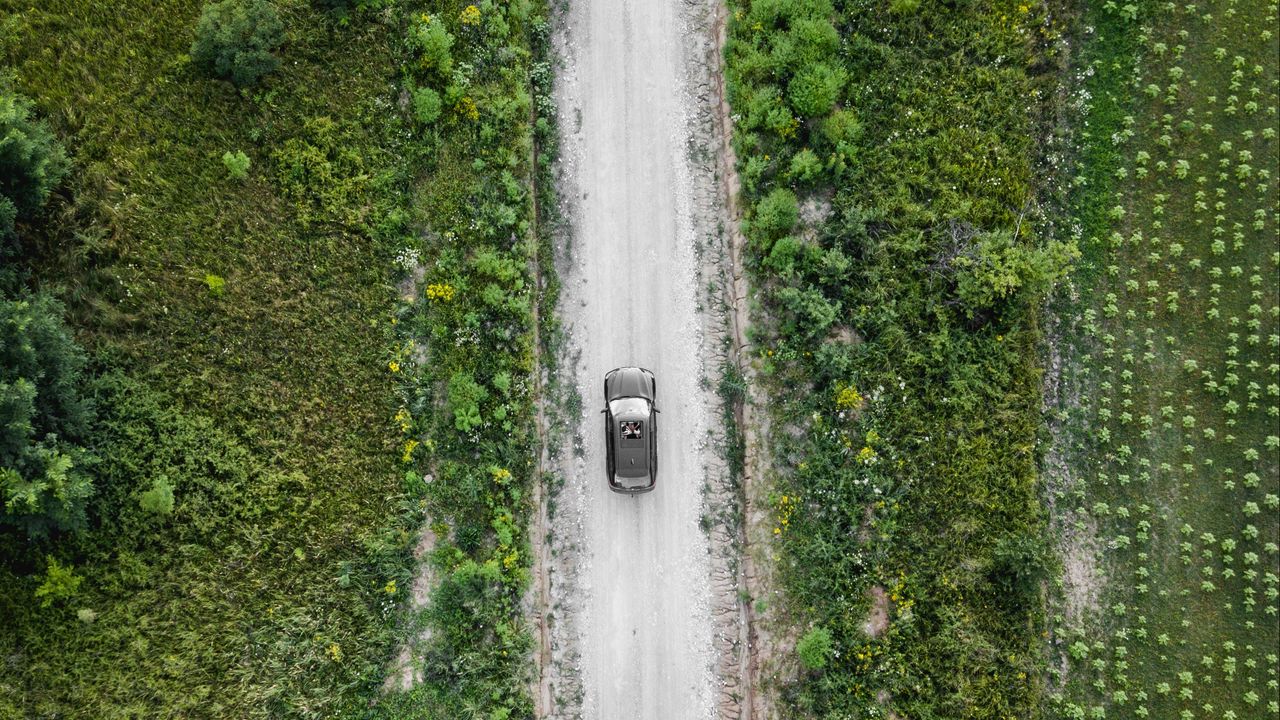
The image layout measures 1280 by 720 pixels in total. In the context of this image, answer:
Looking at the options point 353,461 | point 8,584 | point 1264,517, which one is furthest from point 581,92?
point 1264,517

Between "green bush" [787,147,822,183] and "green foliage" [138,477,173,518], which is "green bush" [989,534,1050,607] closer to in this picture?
"green bush" [787,147,822,183]

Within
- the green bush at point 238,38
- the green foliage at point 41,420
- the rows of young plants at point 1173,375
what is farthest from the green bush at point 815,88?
the green foliage at point 41,420

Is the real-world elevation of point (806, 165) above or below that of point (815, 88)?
below

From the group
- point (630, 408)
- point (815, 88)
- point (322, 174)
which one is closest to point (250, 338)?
point (322, 174)

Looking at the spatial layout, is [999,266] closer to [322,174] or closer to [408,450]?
[408,450]

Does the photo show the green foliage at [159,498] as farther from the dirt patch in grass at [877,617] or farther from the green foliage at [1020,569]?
the green foliage at [1020,569]

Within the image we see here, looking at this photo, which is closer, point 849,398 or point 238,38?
point 238,38
